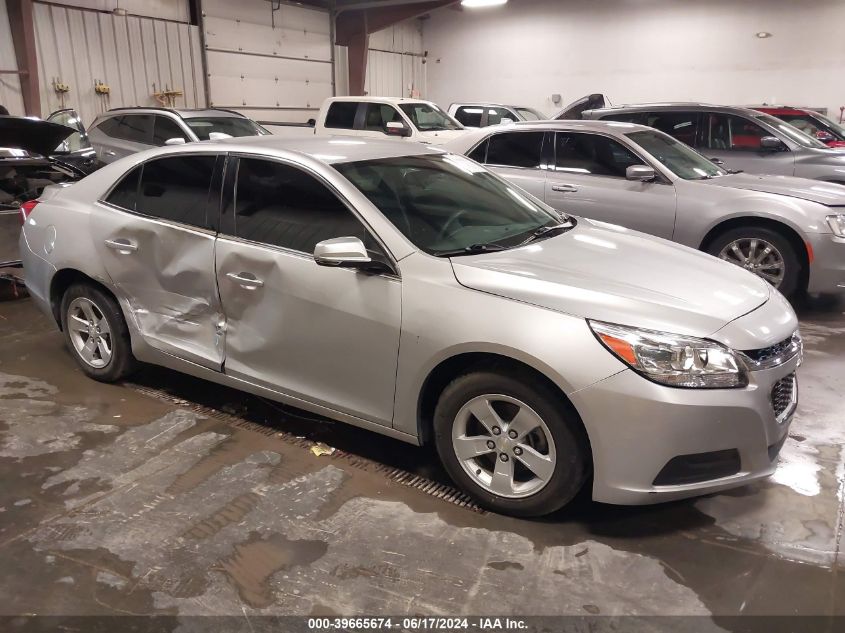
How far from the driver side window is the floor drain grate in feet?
3.54

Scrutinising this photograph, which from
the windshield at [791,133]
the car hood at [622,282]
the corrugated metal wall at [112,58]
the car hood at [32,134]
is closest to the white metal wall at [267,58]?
the corrugated metal wall at [112,58]

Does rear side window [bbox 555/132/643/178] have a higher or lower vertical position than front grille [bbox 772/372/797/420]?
higher

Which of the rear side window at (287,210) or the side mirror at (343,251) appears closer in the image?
the side mirror at (343,251)

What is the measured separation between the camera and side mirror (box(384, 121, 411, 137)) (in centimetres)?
1093

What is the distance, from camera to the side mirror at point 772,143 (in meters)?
7.96

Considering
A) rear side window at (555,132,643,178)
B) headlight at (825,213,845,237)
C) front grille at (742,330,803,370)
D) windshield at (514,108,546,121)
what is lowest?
front grille at (742,330,803,370)

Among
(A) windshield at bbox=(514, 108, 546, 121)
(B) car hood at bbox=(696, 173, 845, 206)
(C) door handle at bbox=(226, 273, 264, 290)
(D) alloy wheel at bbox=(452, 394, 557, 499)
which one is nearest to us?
(D) alloy wheel at bbox=(452, 394, 557, 499)

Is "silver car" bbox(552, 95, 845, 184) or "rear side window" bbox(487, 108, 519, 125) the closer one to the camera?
"silver car" bbox(552, 95, 845, 184)

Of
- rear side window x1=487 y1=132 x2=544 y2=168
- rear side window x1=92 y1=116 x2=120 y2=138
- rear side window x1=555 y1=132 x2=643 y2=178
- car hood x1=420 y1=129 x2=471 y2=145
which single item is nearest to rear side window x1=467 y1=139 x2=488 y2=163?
rear side window x1=487 y1=132 x2=544 y2=168

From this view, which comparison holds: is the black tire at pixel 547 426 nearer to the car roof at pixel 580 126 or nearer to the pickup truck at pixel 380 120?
the car roof at pixel 580 126

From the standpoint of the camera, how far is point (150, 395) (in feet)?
13.5

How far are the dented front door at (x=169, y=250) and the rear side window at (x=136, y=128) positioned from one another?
20.3 feet

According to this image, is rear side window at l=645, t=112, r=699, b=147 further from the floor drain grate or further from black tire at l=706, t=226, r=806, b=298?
the floor drain grate

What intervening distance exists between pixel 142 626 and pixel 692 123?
8.20 m
